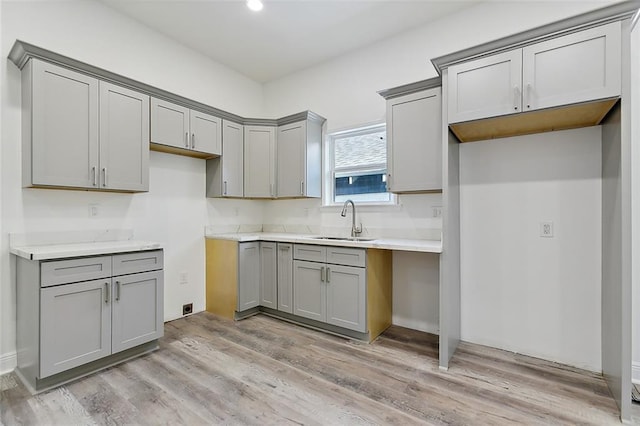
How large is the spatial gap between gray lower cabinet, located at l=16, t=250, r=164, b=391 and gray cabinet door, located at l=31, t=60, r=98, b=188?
→ 2.25ft

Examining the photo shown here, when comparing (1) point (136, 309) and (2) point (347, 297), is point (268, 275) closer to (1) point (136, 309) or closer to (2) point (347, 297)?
(2) point (347, 297)

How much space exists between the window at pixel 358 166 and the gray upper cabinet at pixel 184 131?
139 cm

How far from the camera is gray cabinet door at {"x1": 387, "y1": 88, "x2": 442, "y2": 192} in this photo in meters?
2.63

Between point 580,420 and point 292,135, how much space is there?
3.44 m

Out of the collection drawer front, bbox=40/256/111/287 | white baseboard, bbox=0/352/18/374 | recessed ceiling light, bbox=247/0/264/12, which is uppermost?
recessed ceiling light, bbox=247/0/264/12

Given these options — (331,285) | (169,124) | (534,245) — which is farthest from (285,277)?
(534,245)

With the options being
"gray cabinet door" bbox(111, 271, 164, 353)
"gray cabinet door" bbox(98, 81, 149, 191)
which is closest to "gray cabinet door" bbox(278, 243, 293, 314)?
"gray cabinet door" bbox(111, 271, 164, 353)

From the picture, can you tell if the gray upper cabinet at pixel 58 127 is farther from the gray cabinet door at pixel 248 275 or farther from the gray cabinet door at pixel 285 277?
the gray cabinet door at pixel 285 277

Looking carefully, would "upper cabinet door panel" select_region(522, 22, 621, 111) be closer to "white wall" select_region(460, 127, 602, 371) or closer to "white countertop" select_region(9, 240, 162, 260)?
"white wall" select_region(460, 127, 602, 371)

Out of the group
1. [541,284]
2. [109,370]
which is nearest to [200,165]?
[109,370]

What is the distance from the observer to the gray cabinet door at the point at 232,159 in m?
3.59

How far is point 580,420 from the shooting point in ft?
5.73

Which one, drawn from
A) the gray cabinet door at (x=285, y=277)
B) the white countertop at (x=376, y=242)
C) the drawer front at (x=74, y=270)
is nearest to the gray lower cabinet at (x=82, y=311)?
the drawer front at (x=74, y=270)

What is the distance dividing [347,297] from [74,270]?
2157 millimetres
